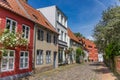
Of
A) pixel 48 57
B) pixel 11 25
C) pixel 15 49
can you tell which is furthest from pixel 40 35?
pixel 11 25

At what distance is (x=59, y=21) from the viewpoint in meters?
32.0

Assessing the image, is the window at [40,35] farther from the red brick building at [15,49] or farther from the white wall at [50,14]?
the white wall at [50,14]

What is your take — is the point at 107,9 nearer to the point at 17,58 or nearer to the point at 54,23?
the point at 54,23

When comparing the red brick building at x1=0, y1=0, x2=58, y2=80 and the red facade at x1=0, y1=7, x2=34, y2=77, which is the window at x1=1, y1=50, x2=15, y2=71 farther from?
the red facade at x1=0, y1=7, x2=34, y2=77

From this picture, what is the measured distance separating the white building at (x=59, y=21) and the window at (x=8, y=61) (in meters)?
14.4

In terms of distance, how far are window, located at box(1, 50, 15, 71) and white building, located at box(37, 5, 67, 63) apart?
14368mm

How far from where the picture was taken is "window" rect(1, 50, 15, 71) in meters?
15.0

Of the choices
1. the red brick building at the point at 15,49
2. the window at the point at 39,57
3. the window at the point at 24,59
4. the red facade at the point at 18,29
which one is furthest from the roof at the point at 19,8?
the window at the point at 24,59

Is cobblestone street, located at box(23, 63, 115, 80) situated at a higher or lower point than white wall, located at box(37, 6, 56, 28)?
lower

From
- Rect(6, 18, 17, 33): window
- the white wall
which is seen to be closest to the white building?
the white wall

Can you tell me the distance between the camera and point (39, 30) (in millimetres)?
22641

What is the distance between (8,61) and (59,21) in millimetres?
17826

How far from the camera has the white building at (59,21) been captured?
29438 millimetres

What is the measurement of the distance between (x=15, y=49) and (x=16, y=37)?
2.89m
